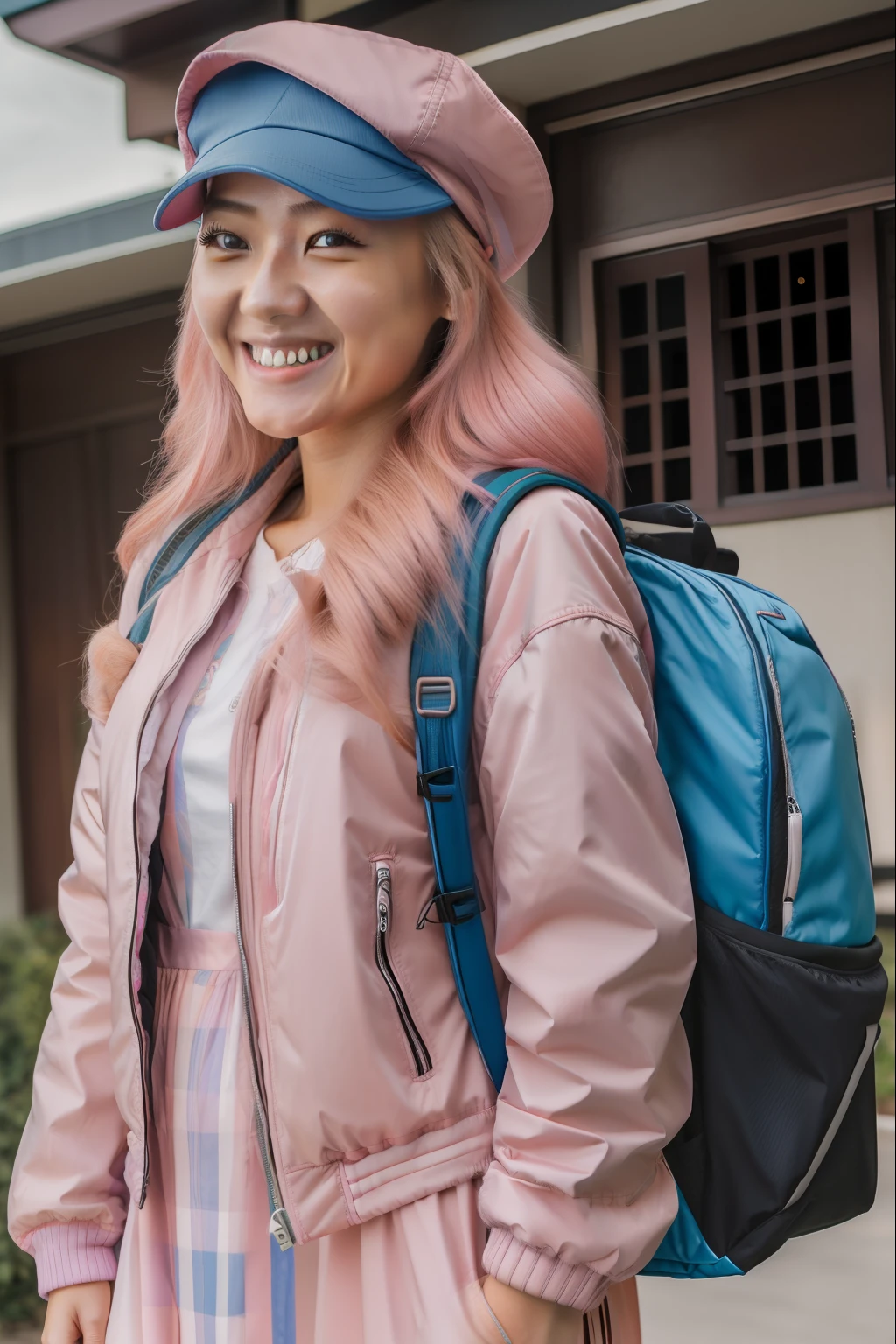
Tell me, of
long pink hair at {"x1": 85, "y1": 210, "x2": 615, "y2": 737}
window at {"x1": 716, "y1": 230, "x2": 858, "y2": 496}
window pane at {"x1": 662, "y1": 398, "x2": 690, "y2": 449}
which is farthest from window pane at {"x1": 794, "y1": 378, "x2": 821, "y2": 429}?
long pink hair at {"x1": 85, "y1": 210, "x2": 615, "y2": 737}

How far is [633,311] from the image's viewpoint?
2.72 m

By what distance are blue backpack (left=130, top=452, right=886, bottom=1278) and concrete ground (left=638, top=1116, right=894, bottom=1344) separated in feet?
5.45

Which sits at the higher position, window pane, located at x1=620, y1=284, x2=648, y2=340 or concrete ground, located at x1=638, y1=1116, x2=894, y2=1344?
window pane, located at x1=620, y1=284, x2=648, y2=340

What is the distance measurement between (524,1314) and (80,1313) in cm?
57

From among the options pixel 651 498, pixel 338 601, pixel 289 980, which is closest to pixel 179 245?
pixel 651 498

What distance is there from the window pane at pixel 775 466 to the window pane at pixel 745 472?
0.03m

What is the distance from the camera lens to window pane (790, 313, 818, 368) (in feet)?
8.34

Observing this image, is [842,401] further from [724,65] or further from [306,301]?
[306,301]

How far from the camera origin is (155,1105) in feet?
4.35

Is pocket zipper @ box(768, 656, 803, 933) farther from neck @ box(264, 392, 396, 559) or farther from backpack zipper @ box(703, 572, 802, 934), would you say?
neck @ box(264, 392, 396, 559)

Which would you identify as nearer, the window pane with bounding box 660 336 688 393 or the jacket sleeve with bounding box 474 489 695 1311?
the jacket sleeve with bounding box 474 489 695 1311

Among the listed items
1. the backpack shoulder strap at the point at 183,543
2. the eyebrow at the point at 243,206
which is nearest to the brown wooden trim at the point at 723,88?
the backpack shoulder strap at the point at 183,543

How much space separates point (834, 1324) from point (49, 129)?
10.8 ft

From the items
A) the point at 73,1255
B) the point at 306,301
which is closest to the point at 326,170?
the point at 306,301
